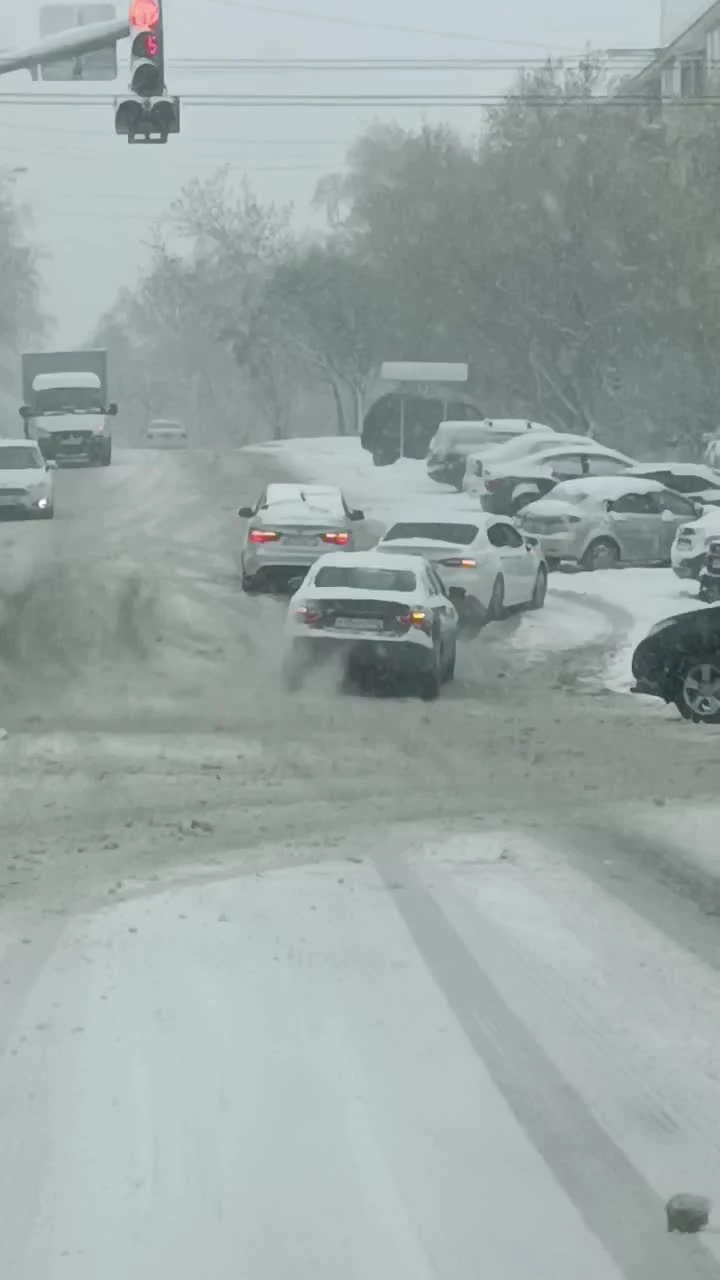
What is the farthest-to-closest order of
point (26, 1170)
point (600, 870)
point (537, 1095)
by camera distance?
point (600, 870) < point (537, 1095) < point (26, 1170)

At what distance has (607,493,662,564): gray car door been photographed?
36.4m

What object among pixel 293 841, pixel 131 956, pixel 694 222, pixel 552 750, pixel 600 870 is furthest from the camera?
pixel 694 222

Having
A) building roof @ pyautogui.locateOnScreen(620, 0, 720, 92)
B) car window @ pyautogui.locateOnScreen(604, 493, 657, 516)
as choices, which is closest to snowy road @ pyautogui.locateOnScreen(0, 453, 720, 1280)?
car window @ pyautogui.locateOnScreen(604, 493, 657, 516)

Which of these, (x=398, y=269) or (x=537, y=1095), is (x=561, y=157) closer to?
(x=398, y=269)

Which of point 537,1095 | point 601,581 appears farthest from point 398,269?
point 537,1095

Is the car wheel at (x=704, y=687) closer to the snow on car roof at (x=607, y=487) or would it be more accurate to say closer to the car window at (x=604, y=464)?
the snow on car roof at (x=607, y=487)

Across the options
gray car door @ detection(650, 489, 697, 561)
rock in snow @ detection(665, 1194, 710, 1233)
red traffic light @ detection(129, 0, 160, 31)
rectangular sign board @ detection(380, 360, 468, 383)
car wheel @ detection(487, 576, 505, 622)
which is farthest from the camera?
rectangular sign board @ detection(380, 360, 468, 383)

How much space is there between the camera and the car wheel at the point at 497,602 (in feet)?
96.3

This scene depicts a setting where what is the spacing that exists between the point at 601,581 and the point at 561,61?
4051 cm

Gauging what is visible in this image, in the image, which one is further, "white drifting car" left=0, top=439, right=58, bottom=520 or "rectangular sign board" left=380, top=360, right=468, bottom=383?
"rectangular sign board" left=380, top=360, right=468, bottom=383

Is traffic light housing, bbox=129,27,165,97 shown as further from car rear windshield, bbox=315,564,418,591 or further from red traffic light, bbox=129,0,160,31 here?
car rear windshield, bbox=315,564,418,591

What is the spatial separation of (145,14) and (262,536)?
14.2 meters

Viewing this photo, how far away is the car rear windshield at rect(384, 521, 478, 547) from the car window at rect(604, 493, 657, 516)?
23.5 ft

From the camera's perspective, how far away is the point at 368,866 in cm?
1204
